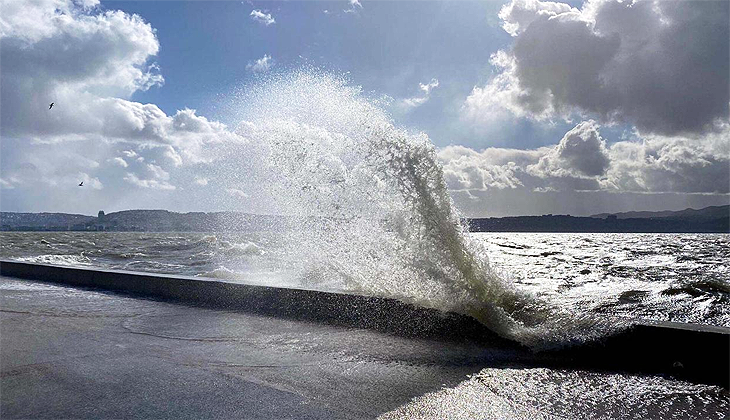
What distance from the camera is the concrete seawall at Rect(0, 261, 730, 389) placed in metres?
3.40

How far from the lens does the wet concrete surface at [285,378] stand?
2.64m

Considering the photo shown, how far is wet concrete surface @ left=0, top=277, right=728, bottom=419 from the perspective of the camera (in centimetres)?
264

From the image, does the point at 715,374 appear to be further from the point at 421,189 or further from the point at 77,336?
the point at 77,336

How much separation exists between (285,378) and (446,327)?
1.73 metres

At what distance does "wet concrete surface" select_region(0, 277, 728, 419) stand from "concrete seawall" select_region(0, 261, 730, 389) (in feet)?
0.58

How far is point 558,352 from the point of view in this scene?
383cm

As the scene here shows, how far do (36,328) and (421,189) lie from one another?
169 inches

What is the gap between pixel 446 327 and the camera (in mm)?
4426

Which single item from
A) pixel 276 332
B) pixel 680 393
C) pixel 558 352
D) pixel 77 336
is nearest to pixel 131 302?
pixel 77 336

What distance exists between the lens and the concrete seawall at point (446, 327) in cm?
340

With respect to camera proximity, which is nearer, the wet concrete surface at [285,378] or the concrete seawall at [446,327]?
the wet concrete surface at [285,378]

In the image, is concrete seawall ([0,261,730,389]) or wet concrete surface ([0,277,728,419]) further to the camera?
concrete seawall ([0,261,730,389])

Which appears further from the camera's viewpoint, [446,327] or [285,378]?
[446,327]

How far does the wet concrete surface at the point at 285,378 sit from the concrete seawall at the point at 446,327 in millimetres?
175
